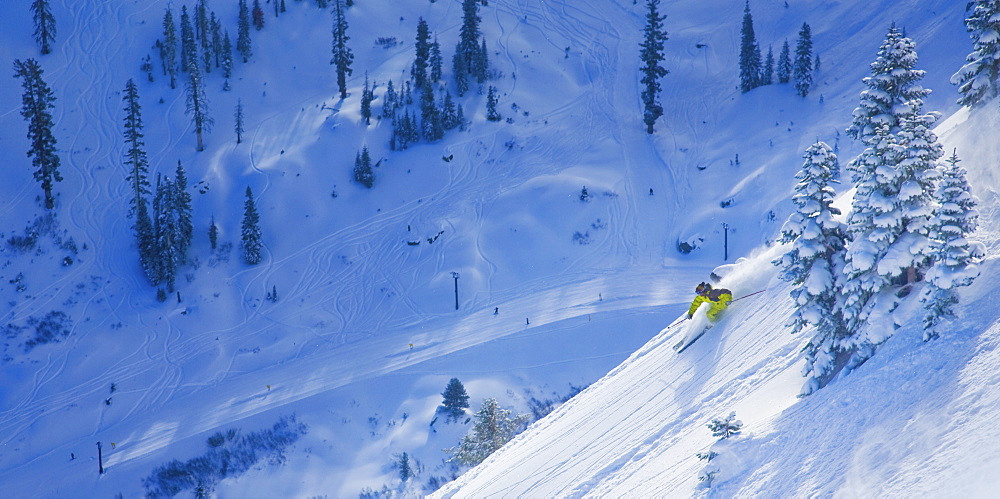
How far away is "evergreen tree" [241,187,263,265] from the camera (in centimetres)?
5753

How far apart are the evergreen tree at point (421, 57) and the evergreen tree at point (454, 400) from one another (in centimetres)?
3487

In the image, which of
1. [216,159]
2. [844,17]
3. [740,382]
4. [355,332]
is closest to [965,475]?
[740,382]

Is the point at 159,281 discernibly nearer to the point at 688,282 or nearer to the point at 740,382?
the point at 688,282

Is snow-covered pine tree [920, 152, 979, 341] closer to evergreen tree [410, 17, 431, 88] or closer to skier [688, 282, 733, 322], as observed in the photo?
skier [688, 282, 733, 322]

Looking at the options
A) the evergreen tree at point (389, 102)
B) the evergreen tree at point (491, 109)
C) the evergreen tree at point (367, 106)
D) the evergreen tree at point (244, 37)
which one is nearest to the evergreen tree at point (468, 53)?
the evergreen tree at point (491, 109)

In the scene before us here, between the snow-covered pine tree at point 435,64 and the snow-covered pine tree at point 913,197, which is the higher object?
the snow-covered pine tree at point 435,64

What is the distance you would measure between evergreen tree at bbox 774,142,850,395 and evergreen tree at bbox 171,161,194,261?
48783 millimetres

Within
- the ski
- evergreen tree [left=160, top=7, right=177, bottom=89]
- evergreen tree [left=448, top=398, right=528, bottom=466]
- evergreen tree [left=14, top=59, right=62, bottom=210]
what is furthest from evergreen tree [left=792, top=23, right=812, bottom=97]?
evergreen tree [left=14, top=59, right=62, bottom=210]

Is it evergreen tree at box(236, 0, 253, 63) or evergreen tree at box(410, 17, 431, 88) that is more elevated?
evergreen tree at box(236, 0, 253, 63)

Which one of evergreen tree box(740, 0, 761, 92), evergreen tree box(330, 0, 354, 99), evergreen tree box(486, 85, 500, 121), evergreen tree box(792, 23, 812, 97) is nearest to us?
evergreen tree box(792, 23, 812, 97)

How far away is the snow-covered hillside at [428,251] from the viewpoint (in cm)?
2620

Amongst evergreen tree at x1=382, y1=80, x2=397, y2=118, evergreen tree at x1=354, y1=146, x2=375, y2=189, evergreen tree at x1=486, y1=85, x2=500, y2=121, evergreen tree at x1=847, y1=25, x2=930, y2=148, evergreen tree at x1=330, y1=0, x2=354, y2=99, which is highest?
evergreen tree at x1=330, y1=0, x2=354, y2=99

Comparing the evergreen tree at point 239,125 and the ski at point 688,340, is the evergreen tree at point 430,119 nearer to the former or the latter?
the evergreen tree at point 239,125

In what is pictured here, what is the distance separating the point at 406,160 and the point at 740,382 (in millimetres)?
48430
